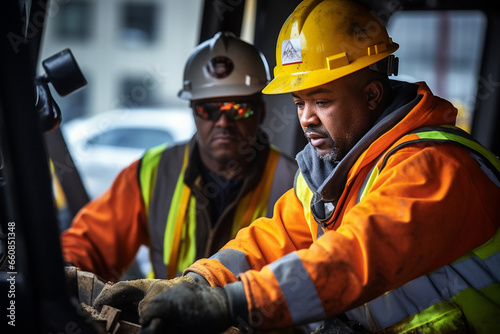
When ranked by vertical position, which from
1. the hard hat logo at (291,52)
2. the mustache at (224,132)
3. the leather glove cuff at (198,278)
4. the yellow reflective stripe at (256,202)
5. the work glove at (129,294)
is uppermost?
the hard hat logo at (291,52)

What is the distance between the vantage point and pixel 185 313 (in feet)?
4.92

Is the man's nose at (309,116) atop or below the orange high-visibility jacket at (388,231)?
atop

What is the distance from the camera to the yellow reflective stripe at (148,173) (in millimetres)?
3379

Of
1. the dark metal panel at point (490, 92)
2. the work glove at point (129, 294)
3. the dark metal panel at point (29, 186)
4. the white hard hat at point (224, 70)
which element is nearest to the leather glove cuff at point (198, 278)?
the work glove at point (129, 294)

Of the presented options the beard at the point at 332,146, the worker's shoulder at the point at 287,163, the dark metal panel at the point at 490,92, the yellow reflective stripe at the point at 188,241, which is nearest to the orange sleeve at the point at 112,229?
the yellow reflective stripe at the point at 188,241

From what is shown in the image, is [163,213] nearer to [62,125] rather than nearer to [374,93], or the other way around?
[374,93]

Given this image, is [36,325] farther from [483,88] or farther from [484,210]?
[483,88]

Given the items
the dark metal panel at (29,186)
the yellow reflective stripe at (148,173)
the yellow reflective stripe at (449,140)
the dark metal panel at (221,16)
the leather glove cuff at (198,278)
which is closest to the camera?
the dark metal panel at (29,186)

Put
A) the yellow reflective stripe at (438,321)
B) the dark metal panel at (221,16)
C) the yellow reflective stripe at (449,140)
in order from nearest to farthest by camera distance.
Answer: the yellow reflective stripe at (438,321) → the yellow reflective stripe at (449,140) → the dark metal panel at (221,16)

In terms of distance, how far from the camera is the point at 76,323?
1504 mm

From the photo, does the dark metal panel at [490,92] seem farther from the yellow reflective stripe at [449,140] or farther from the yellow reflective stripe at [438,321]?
the yellow reflective stripe at [438,321]

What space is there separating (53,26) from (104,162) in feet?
41.5

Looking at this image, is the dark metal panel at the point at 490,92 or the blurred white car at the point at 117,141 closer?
the dark metal panel at the point at 490,92

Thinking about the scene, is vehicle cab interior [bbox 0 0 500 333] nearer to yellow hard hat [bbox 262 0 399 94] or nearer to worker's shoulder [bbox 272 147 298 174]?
worker's shoulder [bbox 272 147 298 174]
